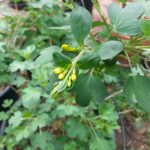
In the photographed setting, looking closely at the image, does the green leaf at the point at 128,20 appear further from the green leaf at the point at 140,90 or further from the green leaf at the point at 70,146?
the green leaf at the point at 70,146

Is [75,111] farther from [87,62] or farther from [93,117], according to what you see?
[87,62]

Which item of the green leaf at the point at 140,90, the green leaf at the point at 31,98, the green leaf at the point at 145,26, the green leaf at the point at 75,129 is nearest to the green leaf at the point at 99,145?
the green leaf at the point at 75,129

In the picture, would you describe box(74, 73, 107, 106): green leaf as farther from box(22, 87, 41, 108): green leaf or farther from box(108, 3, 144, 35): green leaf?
box(22, 87, 41, 108): green leaf

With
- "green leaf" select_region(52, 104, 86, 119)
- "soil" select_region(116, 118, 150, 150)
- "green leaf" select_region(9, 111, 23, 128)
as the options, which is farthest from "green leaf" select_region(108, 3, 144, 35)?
"soil" select_region(116, 118, 150, 150)

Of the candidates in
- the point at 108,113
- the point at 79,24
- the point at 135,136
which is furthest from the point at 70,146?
the point at 79,24

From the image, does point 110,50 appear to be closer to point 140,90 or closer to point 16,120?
point 140,90
